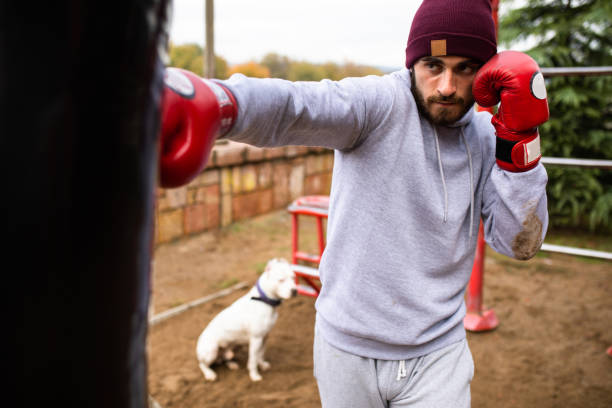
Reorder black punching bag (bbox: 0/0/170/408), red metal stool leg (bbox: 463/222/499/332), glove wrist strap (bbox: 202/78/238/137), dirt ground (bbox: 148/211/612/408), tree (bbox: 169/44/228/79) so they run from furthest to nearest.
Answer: tree (bbox: 169/44/228/79) < red metal stool leg (bbox: 463/222/499/332) < dirt ground (bbox: 148/211/612/408) < glove wrist strap (bbox: 202/78/238/137) < black punching bag (bbox: 0/0/170/408)

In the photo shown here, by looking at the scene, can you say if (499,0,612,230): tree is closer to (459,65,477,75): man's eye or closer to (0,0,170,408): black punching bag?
(459,65,477,75): man's eye

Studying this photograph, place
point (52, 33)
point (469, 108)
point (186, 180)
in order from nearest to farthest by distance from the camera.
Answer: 1. point (52, 33)
2. point (186, 180)
3. point (469, 108)

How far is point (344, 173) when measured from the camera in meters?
1.27

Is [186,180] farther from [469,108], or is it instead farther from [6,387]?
[469,108]

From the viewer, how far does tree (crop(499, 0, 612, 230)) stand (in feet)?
17.1

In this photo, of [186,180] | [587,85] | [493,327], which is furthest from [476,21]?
[587,85]

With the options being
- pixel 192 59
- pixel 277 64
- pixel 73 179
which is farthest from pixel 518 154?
pixel 277 64

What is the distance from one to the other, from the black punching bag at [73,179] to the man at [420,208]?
81 cm

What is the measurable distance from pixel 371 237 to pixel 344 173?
18 cm

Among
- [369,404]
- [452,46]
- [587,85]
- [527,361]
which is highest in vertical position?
[587,85]

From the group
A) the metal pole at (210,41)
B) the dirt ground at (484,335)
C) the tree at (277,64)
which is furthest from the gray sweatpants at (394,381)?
the tree at (277,64)

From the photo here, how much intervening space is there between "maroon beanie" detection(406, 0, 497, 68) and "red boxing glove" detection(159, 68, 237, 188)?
2.35 ft

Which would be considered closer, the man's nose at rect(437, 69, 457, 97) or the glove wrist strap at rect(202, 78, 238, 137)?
the glove wrist strap at rect(202, 78, 238, 137)

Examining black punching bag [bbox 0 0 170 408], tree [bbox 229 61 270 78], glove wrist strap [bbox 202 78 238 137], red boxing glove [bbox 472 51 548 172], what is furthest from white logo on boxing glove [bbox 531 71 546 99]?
tree [bbox 229 61 270 78]
